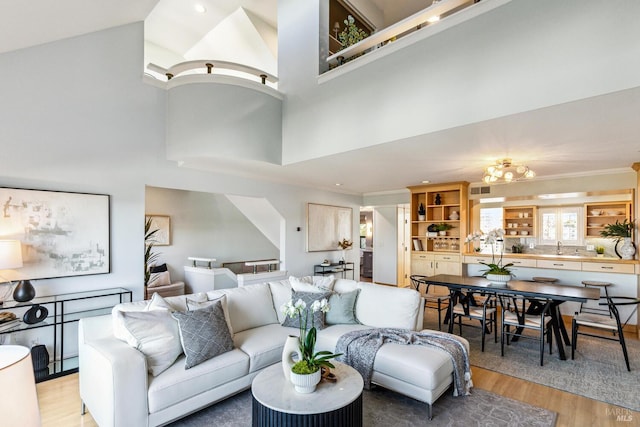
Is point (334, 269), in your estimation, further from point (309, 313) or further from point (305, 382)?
point (305, 382)

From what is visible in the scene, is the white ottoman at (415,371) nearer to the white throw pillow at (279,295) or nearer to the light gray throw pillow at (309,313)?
the light gray throw pillow at (309,313)

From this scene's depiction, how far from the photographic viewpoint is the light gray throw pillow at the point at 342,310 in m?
3.54

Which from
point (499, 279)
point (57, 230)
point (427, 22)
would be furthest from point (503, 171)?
point (57, 230)

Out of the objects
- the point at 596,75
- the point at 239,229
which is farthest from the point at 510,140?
the point at 239,229

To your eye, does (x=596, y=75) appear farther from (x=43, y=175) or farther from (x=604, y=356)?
(x=43, y=175)

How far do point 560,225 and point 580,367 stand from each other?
5.43 m

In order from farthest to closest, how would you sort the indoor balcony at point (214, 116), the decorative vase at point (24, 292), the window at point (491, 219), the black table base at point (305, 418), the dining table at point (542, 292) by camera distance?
the window at point (491, 219) < the indoor balcony at point (214, 116) < the dining table at point (542, 292) < the decorative vase at point (24, 292) < the black table base at point (305, 418)

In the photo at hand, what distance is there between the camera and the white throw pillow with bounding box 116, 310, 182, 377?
2379 millimetres

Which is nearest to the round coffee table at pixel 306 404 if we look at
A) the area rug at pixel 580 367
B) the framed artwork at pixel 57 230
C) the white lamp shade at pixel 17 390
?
the white lamp shade at pixel 17 390

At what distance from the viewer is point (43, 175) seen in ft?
11.7

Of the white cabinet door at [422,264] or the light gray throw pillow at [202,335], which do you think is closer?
the light gray throw pillow at [202,335]

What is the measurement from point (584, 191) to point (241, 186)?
18.8ft

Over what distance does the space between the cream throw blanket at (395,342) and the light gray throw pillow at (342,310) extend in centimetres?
36

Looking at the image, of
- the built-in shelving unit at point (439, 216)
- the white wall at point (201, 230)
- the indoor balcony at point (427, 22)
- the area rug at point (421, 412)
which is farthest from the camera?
the white wall at point (201, 230)
